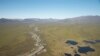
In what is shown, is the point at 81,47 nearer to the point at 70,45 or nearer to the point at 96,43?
the point at 70,45

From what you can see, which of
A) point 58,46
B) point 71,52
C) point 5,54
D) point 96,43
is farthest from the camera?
point 96,43

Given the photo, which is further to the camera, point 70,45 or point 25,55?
point 70,45

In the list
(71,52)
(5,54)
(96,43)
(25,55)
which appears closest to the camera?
(25,55)

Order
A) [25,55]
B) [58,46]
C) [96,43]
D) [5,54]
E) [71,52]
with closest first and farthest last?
[25,55] < [5,54] < [71,52] < [58,46] < [96,43]

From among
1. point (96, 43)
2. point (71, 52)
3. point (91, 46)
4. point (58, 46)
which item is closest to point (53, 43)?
point (58, 46)

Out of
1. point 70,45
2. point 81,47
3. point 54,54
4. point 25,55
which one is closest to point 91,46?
point 81,47

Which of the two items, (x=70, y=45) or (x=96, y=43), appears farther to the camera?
(x=96, y=43)

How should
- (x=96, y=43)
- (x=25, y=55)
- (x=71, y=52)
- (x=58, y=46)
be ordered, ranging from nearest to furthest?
1. (x=25, y=55)
2. (x=71, y=52)
3. (x=58, y=46)
4. (x=96, y=43)

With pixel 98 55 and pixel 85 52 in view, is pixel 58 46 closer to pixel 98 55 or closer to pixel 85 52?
pixel 85 52
